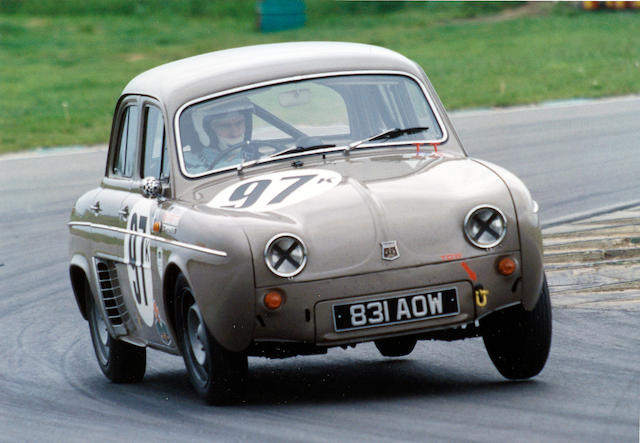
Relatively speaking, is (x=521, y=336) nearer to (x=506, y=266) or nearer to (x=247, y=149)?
(x=506, y=266)

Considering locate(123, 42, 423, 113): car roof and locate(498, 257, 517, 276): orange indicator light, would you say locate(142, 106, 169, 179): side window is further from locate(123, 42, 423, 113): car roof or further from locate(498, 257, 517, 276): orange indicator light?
locate(498, 257, 517, 276): orange indicator light

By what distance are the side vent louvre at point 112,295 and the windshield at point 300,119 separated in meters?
0.96

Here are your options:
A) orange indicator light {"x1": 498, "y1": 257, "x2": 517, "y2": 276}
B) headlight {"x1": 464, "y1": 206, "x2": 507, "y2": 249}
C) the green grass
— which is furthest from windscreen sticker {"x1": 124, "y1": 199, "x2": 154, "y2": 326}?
the green grass

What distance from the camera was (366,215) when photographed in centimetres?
584

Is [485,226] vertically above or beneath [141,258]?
above

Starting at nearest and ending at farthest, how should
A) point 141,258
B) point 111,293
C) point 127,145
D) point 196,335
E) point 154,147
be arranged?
point 196,335, point 141,258, point 154,147, point 111,293, point 127,145

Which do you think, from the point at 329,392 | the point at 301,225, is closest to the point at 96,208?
the point at 329,392

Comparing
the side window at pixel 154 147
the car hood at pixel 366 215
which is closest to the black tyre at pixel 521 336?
the car hood at pixel 366 215

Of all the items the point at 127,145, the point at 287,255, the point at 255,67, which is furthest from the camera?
the point at 127,145

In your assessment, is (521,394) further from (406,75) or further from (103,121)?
(103,121)

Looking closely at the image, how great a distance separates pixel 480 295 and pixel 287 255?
0.84 metres

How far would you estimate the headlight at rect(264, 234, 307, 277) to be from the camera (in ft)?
18.7

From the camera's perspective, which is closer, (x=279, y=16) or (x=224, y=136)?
(x=224, y=136)

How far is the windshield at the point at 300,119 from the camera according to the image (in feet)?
22.5
